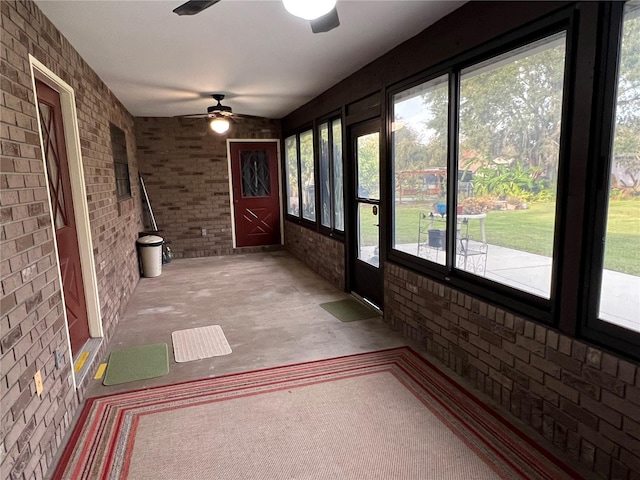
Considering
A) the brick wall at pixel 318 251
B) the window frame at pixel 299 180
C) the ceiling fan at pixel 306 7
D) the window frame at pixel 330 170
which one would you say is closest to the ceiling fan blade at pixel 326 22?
the ceiling fan at pixel 306 7

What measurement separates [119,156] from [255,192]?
2833mm

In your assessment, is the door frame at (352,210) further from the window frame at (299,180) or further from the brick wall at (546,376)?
the window frame at (299,180)

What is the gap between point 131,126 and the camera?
6.40m

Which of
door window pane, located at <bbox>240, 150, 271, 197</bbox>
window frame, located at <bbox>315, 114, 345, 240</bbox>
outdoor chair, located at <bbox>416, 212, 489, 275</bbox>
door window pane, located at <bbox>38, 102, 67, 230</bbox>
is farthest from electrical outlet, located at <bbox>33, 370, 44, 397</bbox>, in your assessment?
door window pane, located at <bbox>240, 150, 271, 197</bbox>

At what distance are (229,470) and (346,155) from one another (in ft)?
11.3

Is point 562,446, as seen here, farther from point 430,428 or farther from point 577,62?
point 577,62

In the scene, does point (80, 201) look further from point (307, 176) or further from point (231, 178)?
point (231, 178)

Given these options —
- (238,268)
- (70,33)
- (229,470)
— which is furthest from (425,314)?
(238,268)

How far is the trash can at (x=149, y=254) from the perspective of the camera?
5734 millimetres

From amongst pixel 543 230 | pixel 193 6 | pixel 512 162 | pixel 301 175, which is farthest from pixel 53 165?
pixel 301 175

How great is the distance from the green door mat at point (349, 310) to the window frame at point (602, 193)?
230 centimetres

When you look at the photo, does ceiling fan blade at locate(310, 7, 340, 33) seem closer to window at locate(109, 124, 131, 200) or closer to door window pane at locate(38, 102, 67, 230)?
door window pane at locate(38, 102, 67, 230)

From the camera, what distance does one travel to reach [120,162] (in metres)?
5.08

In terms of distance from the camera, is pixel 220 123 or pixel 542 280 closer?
pixel 542 280
